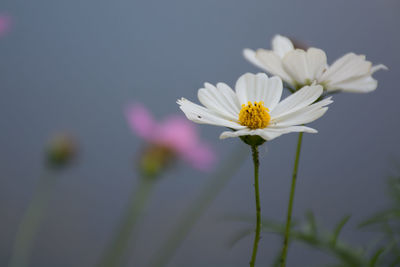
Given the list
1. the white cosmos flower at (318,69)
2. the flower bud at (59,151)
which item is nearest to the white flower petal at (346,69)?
the white cosmos flower at (318,69)

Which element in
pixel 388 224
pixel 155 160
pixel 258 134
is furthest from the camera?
pixel 155 160

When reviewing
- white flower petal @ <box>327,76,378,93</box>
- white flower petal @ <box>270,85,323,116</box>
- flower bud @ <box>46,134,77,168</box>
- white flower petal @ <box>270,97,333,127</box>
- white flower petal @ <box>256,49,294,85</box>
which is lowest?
flower bud @ <box>46,134,77,168</box>

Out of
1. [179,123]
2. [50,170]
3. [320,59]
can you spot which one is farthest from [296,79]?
[50,170]

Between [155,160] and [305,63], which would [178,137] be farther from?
[305,63]

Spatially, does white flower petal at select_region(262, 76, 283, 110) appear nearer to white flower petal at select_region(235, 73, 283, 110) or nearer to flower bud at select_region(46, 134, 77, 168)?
white flower petal at select_region(235, 73, 283, 110)

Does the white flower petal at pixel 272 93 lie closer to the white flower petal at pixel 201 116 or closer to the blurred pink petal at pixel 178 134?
the white flower petal at pixel 201 116

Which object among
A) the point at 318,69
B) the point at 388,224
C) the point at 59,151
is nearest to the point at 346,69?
the point at 318,69

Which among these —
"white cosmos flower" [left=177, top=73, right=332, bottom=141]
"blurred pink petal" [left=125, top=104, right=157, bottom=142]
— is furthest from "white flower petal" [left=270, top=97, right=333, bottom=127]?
"blurred pink petal" [left=125, top=104, right=157, bottom=142]
